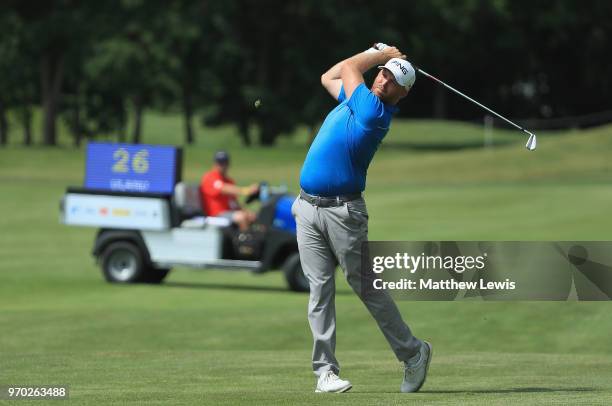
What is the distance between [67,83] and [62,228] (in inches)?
1643

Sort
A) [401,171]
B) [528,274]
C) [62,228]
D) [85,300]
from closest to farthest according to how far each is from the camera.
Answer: [528,274]
[85,300]
[62,228]
[401,171]

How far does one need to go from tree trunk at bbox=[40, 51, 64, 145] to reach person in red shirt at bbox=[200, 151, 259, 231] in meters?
40.7

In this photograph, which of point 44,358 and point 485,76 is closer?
point 44,358

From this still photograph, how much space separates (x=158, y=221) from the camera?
18.2 metres

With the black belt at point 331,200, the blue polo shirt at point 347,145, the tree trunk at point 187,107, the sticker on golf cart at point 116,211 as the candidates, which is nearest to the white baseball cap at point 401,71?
the blue polo shirt at point 347,145

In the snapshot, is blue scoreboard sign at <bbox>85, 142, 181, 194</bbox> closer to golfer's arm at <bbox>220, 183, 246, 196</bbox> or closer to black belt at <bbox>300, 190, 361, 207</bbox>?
golfer's arm at <bbox>220, 183, 246, 196</bbox>

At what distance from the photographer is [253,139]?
6806 centimetres

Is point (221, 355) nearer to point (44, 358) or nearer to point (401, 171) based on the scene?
point (44, 358)

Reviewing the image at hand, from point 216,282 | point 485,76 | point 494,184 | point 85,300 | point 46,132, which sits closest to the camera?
point 85,300

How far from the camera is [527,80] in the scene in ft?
254

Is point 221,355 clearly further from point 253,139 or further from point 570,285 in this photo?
point 253,139

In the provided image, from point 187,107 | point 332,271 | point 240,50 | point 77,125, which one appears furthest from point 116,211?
point 77,125

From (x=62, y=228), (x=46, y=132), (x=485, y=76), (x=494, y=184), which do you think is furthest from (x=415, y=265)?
(x=485, y=76)

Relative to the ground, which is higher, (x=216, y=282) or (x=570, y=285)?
(x=570, y=285)
